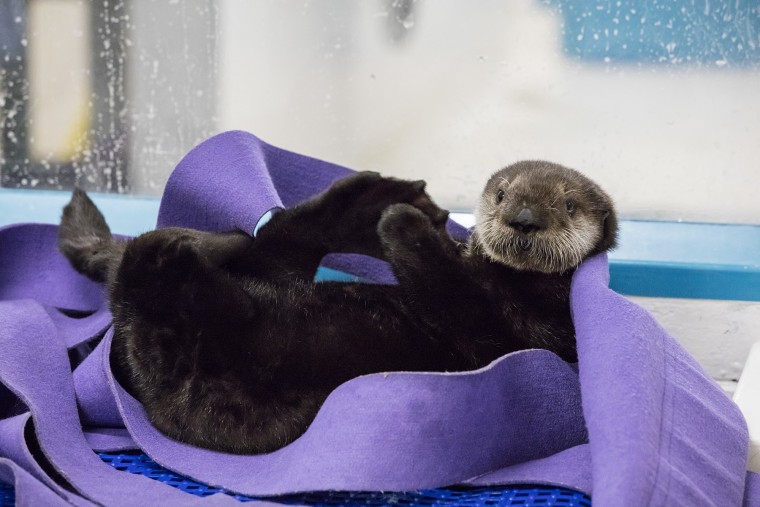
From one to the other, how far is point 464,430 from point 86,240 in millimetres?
1021

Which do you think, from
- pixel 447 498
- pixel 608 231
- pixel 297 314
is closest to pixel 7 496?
pixel 297 314

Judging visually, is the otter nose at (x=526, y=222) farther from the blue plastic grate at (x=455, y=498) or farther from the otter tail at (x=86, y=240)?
the otter tail at (x=86, y=240)

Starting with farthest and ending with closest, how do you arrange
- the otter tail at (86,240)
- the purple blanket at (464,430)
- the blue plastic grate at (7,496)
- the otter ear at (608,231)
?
the otter tail at (86,240), the otter ear at (608,231), the blue plastic grate at (7,496), the purple blanket at (464,430)

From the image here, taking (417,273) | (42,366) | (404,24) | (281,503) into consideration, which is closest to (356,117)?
(404,24)

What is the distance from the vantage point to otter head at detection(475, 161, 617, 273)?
153cm

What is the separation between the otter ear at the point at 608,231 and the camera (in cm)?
164

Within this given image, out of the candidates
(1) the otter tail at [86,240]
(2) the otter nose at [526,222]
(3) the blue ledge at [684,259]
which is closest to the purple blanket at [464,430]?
(2) the otter nose at [526,222]

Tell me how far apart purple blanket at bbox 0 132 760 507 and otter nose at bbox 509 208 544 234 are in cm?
12

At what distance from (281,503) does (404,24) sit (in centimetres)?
163

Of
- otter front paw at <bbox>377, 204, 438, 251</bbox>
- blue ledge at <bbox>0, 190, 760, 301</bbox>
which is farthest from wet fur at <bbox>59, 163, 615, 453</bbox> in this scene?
blue ledge at <bbox>0, 190, 760, 301</bbox>

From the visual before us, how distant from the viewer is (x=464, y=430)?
1.29m

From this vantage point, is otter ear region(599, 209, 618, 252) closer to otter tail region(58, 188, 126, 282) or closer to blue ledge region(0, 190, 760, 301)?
blue ledge region(0, 190, 760, 301)

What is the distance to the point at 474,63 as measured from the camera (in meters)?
2.44

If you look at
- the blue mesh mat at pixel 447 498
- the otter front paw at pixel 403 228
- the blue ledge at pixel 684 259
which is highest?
the otter front paw at pixel 403 228
